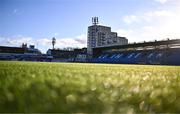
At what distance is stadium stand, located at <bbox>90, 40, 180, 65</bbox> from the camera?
2532 inches

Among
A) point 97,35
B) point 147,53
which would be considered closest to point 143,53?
point 147,53

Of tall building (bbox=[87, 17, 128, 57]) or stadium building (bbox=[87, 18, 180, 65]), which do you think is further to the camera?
tall building (bbox=[87, 17, 128, 57])

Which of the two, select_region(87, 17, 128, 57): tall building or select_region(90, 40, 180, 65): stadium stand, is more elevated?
select_region(87, 17, 128, 57): tall building

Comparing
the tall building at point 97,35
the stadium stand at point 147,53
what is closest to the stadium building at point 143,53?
the stadium stand at point 147,53

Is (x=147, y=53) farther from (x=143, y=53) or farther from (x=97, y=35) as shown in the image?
(x=97, y=35)

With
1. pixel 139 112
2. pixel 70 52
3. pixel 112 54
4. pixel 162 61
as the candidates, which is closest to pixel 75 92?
pixel 139 112

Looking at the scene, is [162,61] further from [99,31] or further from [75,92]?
[99,31]

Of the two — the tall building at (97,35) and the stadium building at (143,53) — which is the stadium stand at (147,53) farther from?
the tall building at (97,35)

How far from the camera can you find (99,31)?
484 ft

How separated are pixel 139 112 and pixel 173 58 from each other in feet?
215

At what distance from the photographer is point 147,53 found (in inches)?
2968

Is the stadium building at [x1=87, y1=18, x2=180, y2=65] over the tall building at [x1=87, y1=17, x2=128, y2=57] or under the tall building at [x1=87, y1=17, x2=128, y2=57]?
under

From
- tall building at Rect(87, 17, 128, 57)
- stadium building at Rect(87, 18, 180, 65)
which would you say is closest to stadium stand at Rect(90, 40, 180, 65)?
stadium building at Rect(87, 18, 180, 65)

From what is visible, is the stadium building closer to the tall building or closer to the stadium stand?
the stadium stand
